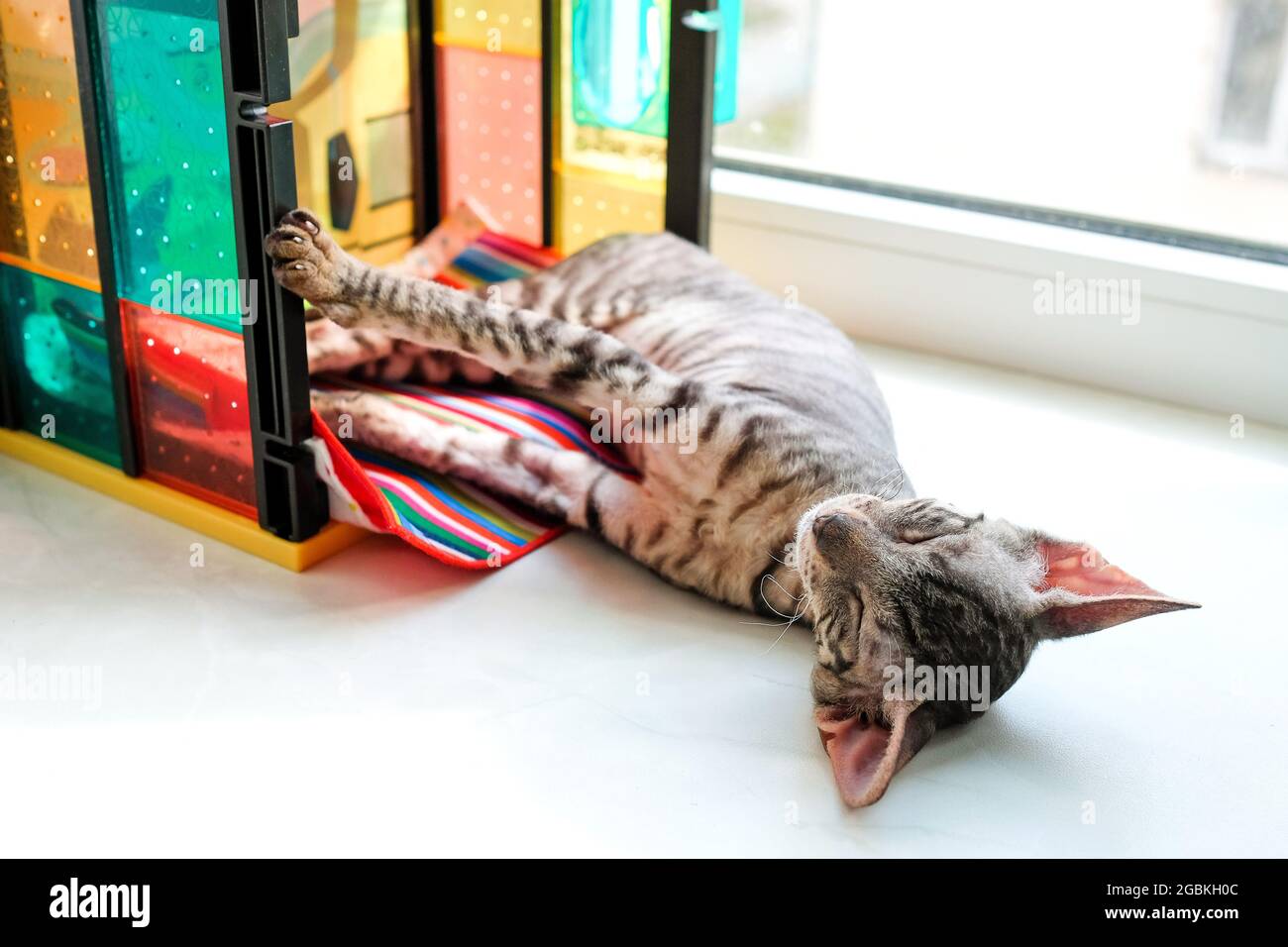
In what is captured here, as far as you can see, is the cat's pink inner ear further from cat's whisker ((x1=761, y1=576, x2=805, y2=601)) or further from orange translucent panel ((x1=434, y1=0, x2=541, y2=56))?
orange translucent panel ((x1=434, y1=0, x2=541, y2=56))

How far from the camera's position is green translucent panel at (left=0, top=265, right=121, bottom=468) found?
2.29 m

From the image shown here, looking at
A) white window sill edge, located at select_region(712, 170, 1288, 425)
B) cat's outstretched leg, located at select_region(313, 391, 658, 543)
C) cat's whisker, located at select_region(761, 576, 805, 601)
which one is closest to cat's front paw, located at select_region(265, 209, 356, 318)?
cat's outstretched leg, located at select_region(313, 391, 658, 543)

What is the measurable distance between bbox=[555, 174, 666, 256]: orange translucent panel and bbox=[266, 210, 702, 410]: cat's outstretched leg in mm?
Answer: 708

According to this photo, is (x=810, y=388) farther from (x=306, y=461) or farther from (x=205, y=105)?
(x=205, y=105)

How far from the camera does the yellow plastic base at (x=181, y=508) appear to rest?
2154mm

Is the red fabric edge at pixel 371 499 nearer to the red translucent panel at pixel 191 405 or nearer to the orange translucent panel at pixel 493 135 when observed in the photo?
the red translucent panel at pixel 191 405

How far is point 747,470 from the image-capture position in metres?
2.12

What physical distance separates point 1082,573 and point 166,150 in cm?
147

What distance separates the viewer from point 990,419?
282cm

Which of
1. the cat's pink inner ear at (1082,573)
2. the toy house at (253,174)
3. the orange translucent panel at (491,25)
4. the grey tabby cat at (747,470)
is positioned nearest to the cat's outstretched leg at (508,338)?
the grey tabby cat at (747,470)

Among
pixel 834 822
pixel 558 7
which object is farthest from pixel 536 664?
pixel 558 7

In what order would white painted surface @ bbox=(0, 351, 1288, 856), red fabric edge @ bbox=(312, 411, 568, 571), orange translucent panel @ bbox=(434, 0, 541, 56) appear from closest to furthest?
1. white painted surface @ bbox=(0, 351, 1288, 856)
2. red fabric edge @ bbox=(312, 411, 568, 571)
3. orange translucent panel @ bbox=(434, 0, 541, 56)

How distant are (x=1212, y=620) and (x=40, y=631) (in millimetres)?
1789

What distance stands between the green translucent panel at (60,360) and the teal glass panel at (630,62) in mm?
1101
